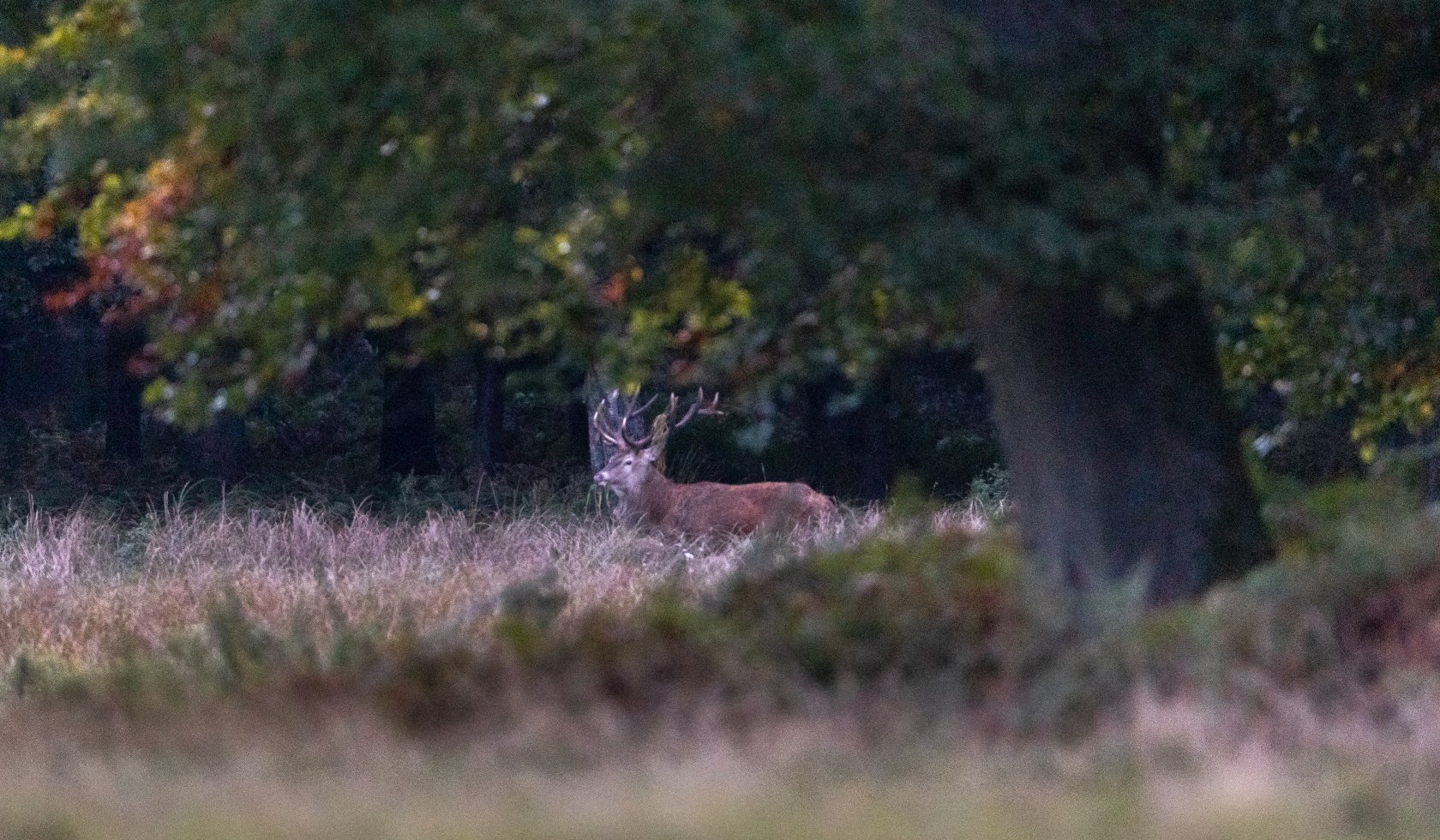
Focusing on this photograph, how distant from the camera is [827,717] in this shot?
5.59 metres

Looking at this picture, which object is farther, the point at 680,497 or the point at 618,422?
the point at 618,422

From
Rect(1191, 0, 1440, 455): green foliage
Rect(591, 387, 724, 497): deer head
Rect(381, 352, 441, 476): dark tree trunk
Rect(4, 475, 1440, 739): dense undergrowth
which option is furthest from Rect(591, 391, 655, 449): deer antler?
Rect(4, 475, 1440, 739): dense undergrowth

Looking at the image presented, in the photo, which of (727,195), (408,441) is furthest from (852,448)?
(727,195)

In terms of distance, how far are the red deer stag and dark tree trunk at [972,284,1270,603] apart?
10.6 m

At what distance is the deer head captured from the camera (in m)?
19.7

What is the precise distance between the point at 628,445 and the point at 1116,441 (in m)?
13.4

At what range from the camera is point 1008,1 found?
6.98 m

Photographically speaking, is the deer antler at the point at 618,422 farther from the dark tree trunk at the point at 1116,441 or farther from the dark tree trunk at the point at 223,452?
the dark tree trunk at the point at 1116,441

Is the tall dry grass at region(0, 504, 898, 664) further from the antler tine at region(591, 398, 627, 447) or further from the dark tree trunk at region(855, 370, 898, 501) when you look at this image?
the dark tree trunk at region(855, 370, 898, 501)

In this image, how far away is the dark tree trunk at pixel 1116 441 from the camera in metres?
7.11

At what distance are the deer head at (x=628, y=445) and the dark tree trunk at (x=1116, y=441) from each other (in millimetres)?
11480

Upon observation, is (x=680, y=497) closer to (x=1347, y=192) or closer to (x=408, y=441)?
(x=408, y=441)

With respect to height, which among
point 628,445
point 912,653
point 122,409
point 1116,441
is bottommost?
point 122,409

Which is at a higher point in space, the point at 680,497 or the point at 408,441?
the point at 680,497
